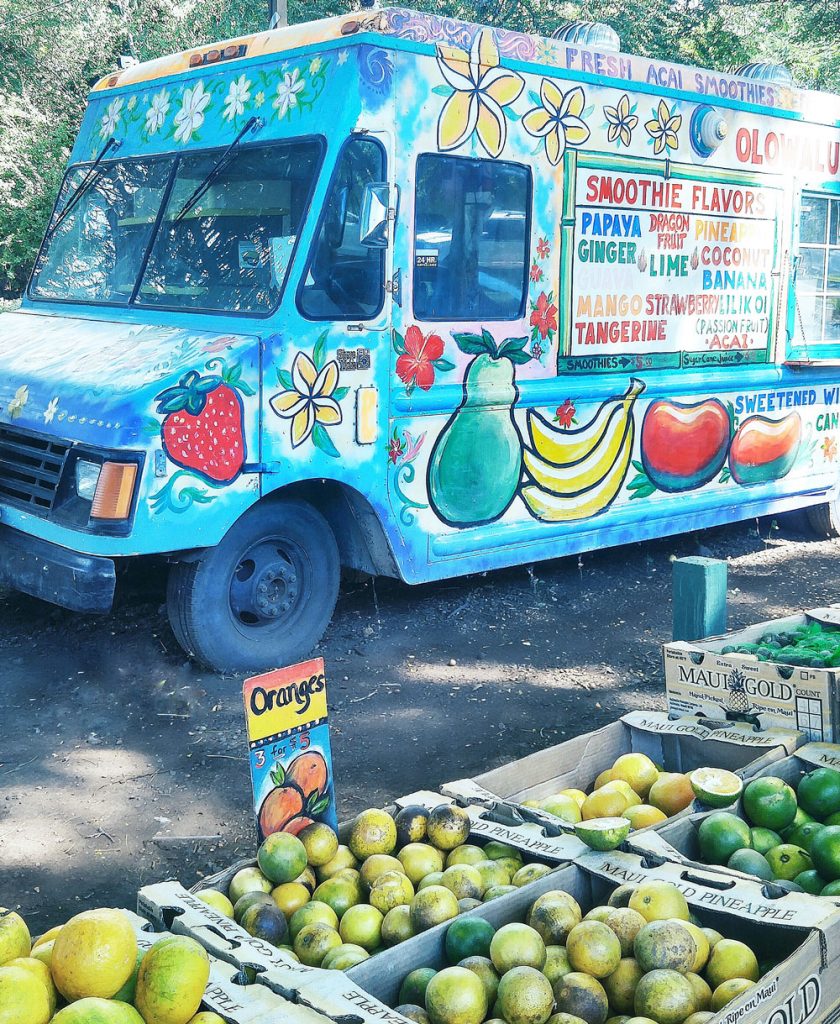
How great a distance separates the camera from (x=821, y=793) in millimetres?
3166

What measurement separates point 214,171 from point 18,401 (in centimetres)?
153

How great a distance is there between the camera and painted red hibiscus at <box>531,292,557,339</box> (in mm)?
6316

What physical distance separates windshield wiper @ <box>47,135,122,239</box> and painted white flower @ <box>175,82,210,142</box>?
0.55 m

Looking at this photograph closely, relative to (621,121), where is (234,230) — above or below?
below

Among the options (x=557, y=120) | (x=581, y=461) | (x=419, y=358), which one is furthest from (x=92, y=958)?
(x=557, y=120)

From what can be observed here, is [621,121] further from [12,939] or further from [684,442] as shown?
[12,939]

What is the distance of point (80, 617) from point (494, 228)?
3.10 m

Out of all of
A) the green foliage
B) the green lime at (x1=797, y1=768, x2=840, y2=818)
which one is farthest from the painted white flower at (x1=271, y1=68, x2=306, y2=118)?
the green foliage

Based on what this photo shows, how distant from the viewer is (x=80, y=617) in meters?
6.14

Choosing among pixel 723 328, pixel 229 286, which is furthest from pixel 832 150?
pixel 229 286

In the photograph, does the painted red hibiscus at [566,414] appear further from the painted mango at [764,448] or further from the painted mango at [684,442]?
the painted mango at [764,448]

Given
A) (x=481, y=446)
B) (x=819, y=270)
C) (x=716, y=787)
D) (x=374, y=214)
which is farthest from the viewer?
(x=819, y=270)

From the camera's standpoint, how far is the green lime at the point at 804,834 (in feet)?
9.95

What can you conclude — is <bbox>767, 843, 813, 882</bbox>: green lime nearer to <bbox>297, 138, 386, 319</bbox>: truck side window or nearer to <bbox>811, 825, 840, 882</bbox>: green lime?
<bbox>811, 825, 840, 882</bbox>: green lime
